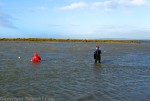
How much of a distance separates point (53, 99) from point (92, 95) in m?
1.86

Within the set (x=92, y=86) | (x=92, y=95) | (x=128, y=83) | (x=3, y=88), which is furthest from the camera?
(x=128, y=83)

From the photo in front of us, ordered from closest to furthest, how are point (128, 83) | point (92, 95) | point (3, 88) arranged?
point (92, 95) < point (3, 88) < point (128, 83)

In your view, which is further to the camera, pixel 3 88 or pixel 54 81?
pixel 54 81

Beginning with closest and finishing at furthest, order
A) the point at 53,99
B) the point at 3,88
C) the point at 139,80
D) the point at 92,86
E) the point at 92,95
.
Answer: the point at 53,99, the point at 92,95, the point at 3,88, the point at 92,86, the point at 139,80

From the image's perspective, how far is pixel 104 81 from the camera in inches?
619

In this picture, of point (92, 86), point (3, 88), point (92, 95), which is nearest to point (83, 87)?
point (92, 86)

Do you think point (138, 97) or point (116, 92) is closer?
point (138, 97)

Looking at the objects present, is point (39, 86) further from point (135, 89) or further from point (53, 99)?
point (135, 89)

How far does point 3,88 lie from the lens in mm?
13023

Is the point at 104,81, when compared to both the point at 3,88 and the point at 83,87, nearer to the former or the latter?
the point at 83,87

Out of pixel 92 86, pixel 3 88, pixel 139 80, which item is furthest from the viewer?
pixel 139 80

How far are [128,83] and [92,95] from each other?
149 inches

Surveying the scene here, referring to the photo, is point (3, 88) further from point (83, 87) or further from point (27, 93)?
point (83, 87)

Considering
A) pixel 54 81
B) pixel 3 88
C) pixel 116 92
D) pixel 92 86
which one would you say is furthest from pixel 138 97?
pixel 3 88
